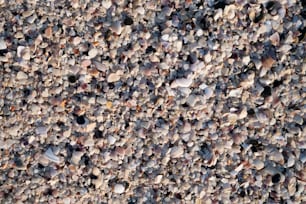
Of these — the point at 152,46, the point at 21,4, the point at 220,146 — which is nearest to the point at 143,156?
the point at 220,146

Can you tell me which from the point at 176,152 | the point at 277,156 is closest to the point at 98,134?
the point at 176,152

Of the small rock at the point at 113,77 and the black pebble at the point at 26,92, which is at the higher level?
the small rock at the point at 113,77

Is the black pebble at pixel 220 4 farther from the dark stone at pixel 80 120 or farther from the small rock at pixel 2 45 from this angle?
the small rock at pixel 2 45

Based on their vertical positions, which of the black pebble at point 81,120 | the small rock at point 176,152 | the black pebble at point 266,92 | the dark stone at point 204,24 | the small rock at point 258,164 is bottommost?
the small rock at point 258,164

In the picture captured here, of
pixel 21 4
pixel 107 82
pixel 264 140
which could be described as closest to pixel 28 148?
pixel 107 82

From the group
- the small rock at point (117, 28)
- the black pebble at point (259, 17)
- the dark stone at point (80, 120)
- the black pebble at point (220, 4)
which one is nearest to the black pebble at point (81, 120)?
the dark stone at point (80, 120)

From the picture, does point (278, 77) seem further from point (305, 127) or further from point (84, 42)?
point (84, 42)

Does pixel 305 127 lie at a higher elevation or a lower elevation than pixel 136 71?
lower

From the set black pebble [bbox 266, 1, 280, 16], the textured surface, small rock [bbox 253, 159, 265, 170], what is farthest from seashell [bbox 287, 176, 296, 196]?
black pebble [bbox 266, 1, 280, 16]

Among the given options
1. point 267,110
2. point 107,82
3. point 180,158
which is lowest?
point 180,158
